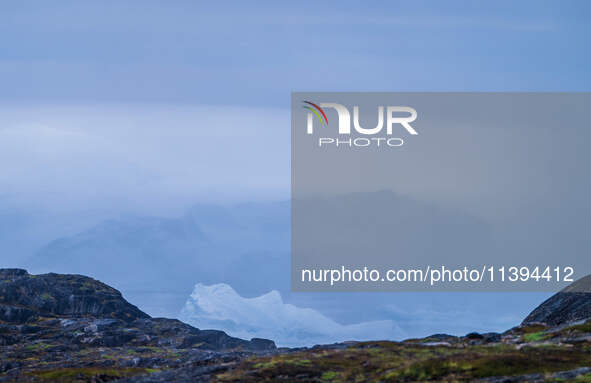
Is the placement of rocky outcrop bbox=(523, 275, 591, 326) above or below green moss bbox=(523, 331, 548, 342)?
above

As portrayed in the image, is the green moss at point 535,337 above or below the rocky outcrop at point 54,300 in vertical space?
below

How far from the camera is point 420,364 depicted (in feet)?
171

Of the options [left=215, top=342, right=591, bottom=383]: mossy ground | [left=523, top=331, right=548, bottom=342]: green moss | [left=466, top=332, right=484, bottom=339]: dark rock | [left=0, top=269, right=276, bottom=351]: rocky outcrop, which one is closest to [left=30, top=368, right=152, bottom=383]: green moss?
[left=215, top=342, right=591, bottom=383]: mossy ground

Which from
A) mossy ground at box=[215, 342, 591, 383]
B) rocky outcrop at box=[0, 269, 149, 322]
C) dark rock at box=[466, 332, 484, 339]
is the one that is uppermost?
rocky outcrop at box=[0, 269, 149, 322]

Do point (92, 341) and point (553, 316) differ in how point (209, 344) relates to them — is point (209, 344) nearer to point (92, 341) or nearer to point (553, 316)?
point (92, 341)

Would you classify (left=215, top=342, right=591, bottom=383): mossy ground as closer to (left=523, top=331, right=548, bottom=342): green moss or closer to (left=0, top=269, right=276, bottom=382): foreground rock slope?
(left=523, top=331, right=548, bottom=342): green moss

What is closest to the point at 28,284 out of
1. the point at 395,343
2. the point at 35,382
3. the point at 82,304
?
the point at 82,304

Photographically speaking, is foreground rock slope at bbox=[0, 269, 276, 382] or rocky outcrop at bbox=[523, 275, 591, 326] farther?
foreground rock slope at bbox=[0, 269, 276, 382]

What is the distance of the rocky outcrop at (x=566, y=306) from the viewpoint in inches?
3612

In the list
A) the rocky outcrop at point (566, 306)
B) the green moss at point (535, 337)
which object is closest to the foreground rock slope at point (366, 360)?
the green moss at point (535, 337)

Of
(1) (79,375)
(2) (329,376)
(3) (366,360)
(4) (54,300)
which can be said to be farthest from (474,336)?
(4) (54,300)

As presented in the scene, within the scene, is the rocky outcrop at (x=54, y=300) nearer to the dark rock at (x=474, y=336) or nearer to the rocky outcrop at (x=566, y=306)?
the rocky outcrop at (x=566, y=306)

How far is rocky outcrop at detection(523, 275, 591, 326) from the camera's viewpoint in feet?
301

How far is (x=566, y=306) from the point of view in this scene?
9794 cm
